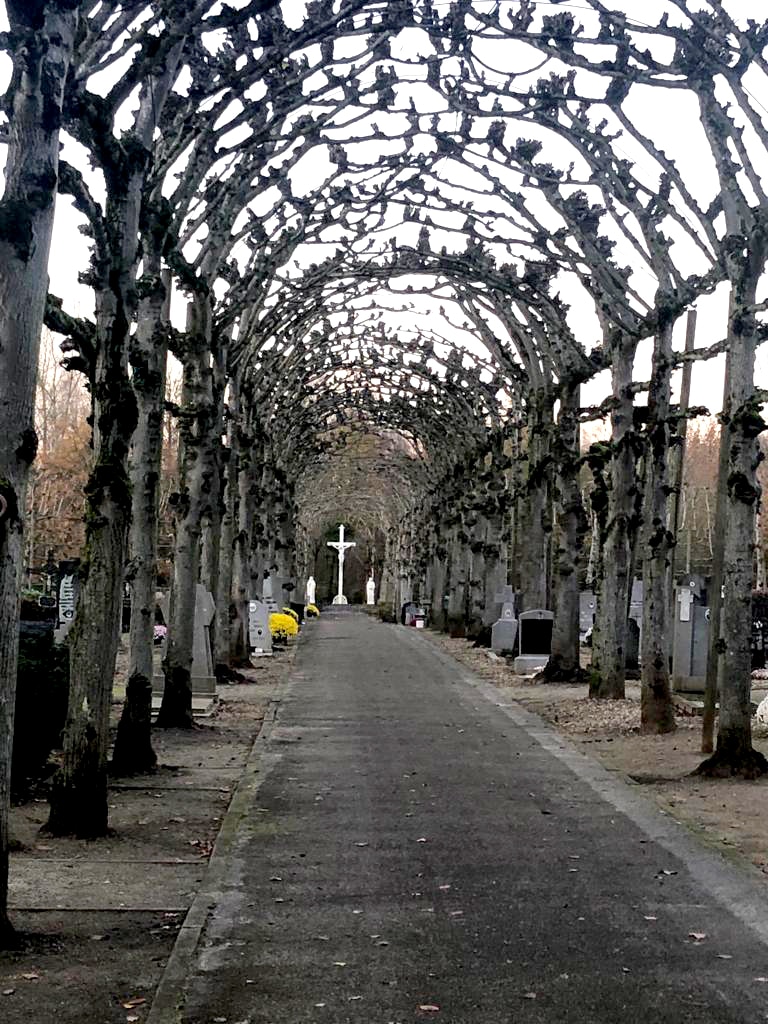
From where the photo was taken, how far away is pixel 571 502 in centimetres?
2769

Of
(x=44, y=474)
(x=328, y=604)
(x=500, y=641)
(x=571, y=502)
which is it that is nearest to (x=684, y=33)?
(x=571, y=502)

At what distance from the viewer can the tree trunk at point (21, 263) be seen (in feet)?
23.1

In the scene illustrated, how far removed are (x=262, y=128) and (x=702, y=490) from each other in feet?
257

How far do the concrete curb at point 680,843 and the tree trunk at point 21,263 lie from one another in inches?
171

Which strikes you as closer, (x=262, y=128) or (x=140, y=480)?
(x=140, y=480)

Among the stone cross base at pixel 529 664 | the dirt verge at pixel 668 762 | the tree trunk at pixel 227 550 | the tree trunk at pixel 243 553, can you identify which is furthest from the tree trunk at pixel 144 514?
the stone cross base at pixel 529 664

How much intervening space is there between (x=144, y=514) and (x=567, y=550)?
14.3m

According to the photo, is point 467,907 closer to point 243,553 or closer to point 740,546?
point 740,546

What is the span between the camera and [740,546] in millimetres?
14352

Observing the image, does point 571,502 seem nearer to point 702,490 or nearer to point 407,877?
point 407,877

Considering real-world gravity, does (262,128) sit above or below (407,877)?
above

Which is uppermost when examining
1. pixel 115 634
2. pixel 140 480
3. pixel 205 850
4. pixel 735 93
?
pixel 735 93

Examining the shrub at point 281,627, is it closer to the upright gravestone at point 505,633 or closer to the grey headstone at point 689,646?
the upright gravestone at point 505,633

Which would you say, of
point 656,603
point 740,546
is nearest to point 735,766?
point 740,546
